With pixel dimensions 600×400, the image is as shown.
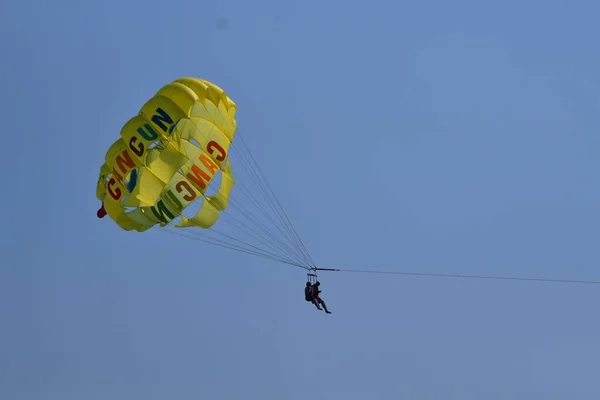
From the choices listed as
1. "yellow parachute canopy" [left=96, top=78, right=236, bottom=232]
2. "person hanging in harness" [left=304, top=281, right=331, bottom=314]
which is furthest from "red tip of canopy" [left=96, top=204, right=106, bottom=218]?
"person hanging in harness" [left=304, top=281, right=331, bottom=314]

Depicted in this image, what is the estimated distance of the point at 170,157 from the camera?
4934 centimetres

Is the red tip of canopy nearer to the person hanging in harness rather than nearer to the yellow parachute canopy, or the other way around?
the yellow parachute canopy

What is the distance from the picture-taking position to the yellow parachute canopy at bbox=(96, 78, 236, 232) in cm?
4878

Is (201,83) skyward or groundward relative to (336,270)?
skyward

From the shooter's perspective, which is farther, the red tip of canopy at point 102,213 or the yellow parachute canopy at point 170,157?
the red tip of canopy at point 102,213

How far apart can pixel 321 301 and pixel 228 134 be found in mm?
6083

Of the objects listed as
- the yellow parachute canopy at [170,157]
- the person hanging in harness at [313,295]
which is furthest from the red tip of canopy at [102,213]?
the person hanging in harness at [313,295]

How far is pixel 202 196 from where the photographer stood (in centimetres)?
5047

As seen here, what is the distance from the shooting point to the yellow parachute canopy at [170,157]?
160ft

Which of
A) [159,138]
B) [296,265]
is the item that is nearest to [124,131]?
[159,138]

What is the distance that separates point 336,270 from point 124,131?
784cm

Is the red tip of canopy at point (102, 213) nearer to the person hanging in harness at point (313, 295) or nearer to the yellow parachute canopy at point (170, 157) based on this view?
the yellow parachute canopy at point (170, 157)

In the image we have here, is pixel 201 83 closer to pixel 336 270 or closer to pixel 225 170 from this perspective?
pixel 225 170

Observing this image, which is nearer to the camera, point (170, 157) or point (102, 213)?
point (170, 157)
